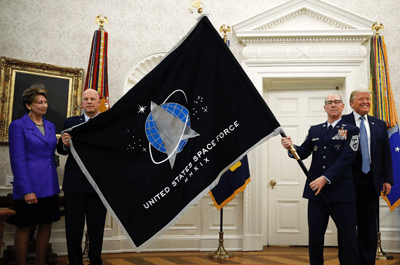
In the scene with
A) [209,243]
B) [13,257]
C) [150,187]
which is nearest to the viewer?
[150,187]

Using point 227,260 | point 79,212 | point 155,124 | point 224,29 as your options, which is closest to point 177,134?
point 155,124

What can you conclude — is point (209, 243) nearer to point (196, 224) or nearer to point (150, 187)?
point (196, 224)

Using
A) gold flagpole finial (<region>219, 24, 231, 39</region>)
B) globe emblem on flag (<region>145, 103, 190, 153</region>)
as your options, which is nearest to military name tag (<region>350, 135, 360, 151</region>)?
globe emblem on flag (<region>145, 103, 190, 153</region>)

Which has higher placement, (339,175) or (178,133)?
(178,133)

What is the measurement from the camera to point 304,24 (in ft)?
15.1

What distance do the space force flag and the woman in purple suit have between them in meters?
0.66

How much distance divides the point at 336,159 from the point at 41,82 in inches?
133

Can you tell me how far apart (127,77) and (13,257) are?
238 cm

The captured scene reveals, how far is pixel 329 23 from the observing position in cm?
455

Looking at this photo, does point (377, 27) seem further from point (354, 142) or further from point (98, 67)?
point (98, 67)

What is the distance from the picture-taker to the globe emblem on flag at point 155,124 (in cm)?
217

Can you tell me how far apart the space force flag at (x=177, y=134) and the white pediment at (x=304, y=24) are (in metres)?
2.43

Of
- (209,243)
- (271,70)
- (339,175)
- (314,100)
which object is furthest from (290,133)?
(339,175)

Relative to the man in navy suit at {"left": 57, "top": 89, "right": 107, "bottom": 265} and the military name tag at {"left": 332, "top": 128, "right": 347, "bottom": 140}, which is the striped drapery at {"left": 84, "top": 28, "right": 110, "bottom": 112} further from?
the military name tag at {"left": 332, "top": 128, "right": 347, "bottom": 140}
